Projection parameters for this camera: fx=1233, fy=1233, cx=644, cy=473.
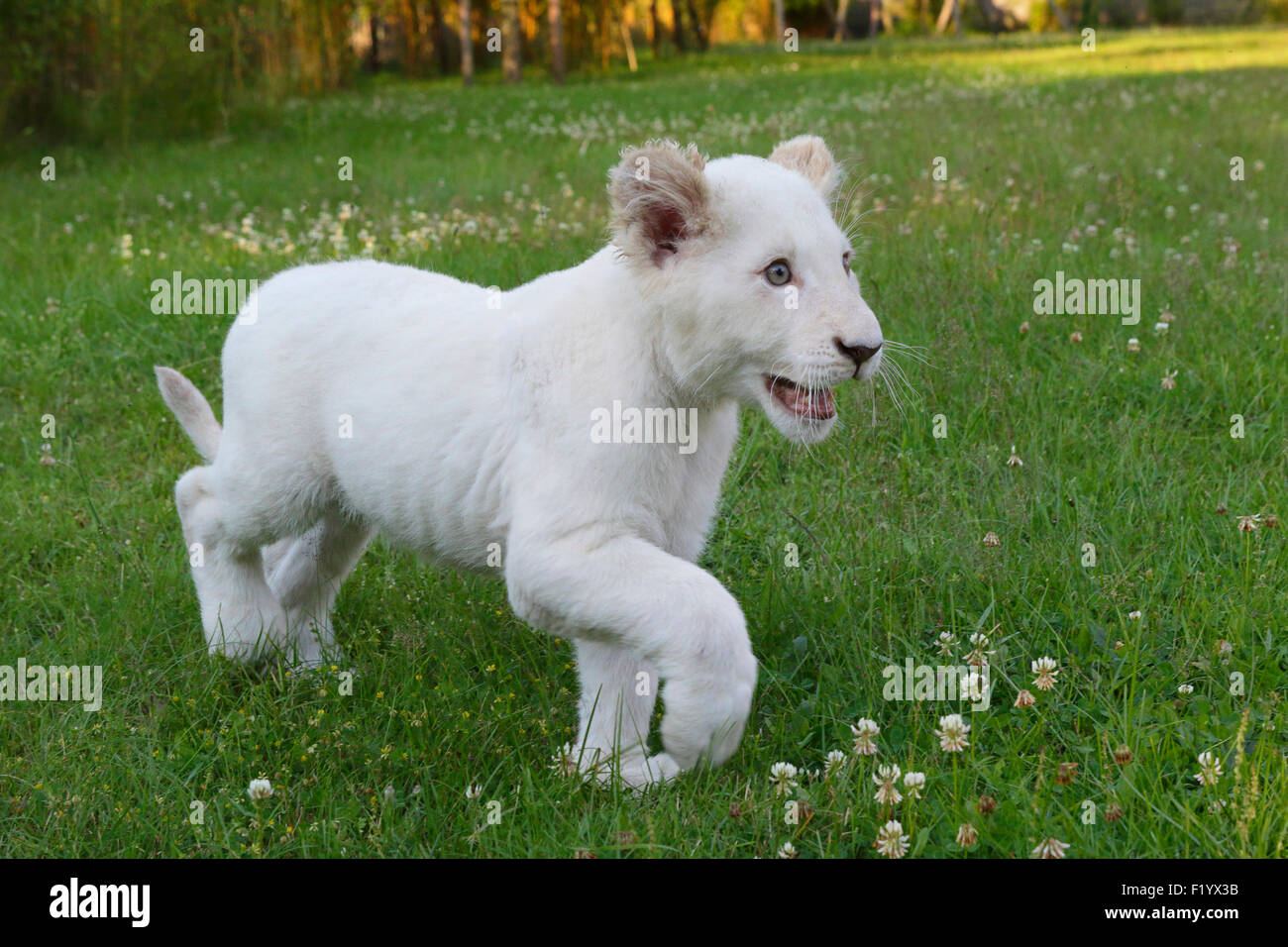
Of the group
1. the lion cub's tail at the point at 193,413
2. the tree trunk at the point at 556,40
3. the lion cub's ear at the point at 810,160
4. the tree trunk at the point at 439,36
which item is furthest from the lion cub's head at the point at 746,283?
the tree trunk at the point at 439,36

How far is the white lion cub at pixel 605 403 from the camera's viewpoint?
3.24 metres

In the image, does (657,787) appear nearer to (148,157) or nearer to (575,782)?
(575,782)

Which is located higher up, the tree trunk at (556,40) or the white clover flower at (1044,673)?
the tree trunk at (556,40)

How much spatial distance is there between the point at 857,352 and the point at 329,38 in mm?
26973

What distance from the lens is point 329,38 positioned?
27406 millimetres

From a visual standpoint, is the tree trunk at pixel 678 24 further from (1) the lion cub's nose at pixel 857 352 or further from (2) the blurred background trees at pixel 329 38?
(1) the lion cub's nose at pixel 857 352

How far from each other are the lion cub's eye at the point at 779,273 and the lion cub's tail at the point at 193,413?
2660 millimetres

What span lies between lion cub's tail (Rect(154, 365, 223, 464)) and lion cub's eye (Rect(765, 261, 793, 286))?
8.73ft

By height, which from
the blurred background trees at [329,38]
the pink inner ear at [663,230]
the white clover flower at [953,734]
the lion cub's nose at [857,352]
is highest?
the blurred background trees at [329,38]

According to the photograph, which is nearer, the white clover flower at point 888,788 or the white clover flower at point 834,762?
the white clover flower at point 888,788

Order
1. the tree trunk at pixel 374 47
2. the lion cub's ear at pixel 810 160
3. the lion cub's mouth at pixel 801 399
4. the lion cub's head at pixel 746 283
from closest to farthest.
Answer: the lion cub's head at pixel 746 283, the lion cub's mouth at pixel 801 399, the lion cub's ear at pixel 810 160, the tree trunk at pixel 374 47

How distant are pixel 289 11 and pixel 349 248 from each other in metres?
13.4

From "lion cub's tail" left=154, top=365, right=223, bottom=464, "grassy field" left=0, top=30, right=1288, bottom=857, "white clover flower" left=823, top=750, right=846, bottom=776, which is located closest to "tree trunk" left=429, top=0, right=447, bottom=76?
"grassy field" left=0, top=30, right=1288, bottom=857

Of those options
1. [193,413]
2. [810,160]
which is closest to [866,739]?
[810,160]
